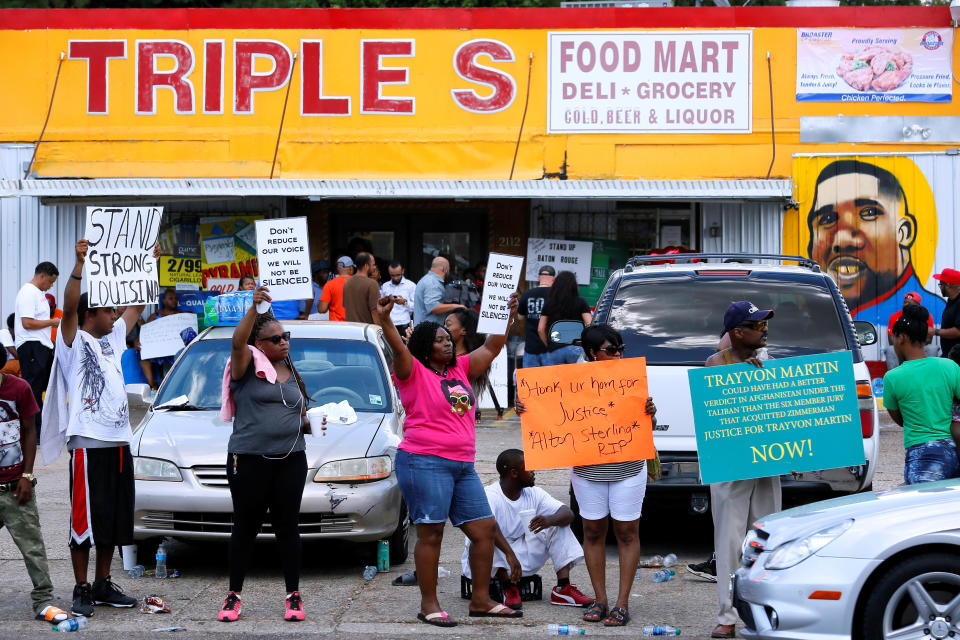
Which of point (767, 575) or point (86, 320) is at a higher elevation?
point (86, 320)

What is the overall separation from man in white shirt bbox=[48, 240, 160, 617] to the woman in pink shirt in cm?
165

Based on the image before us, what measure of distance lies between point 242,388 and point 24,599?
2.01 meters

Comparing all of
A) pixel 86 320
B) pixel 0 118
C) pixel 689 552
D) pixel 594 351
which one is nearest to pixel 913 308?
pixel 594 351

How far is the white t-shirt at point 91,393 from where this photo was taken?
271 inches

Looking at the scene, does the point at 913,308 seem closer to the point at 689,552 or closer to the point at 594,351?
the point at 594,351

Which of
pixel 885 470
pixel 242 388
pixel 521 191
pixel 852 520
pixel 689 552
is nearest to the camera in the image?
pixel 852 520

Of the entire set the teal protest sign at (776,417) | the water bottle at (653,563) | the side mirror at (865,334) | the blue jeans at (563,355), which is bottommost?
the water bottle at (653,563)

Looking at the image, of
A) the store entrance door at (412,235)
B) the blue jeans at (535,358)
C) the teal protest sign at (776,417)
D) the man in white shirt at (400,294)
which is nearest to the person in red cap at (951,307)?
the blue jeans at (535,358)

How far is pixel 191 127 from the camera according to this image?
15.6 meters

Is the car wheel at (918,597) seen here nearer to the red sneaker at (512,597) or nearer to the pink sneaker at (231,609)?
the red sneaker at (512,597)

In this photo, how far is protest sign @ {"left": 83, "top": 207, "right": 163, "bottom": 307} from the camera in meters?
7.46

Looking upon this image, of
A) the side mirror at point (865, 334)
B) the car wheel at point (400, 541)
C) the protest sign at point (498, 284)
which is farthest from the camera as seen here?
the protest sign at point (498, 284)

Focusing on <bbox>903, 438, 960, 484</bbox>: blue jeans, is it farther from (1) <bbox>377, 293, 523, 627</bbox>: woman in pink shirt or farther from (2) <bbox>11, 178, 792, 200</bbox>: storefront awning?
(2) <bbox>11, 178, 792, 200</bbox>: storefront awning

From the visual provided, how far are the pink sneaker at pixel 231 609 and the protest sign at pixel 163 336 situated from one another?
881cm
